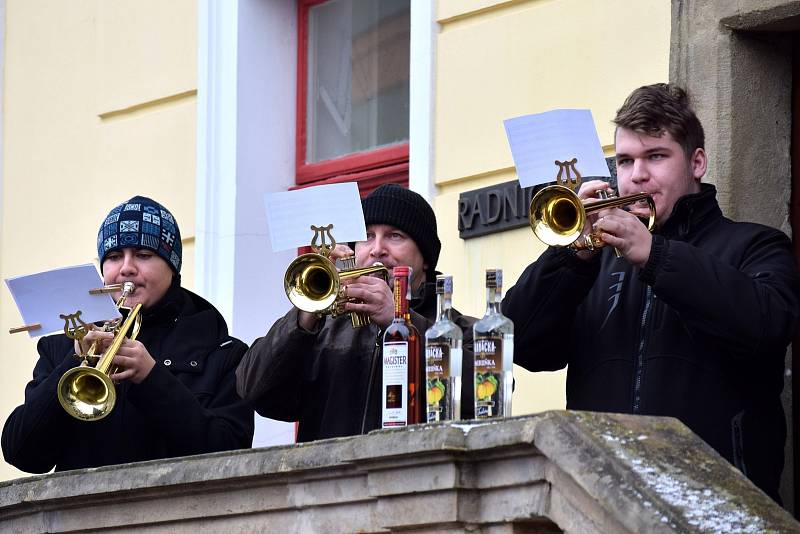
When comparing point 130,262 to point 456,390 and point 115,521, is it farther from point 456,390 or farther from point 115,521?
point 456,390

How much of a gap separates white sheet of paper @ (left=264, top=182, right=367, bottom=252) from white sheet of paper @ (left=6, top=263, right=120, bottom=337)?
2.45 feet

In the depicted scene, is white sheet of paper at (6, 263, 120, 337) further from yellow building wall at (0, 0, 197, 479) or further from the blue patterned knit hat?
yellow building wall at (0, 0, 197, 479)

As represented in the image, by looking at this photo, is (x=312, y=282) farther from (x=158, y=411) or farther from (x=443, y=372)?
(x=443, y=372)

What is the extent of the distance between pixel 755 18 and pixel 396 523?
258 centimetres

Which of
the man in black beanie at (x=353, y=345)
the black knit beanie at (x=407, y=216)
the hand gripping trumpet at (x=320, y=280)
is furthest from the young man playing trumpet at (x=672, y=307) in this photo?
the black knit beanie at (x=407, y=216)

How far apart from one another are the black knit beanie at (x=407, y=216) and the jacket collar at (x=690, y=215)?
0.89 m

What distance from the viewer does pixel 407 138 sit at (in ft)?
27.4

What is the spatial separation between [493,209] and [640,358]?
195 cm

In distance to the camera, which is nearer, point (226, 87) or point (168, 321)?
point (168, 321)

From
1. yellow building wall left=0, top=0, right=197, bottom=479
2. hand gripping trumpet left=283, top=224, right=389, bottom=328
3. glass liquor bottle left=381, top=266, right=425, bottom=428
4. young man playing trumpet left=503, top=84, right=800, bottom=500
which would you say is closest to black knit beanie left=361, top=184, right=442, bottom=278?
hand gripping trumpet left=283, top=224, right=389, bottom=328

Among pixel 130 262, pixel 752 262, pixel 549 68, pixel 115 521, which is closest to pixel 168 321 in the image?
pixel 130 262

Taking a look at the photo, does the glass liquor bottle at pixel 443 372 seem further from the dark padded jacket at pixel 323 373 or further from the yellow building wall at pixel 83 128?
the yellow building wall at pixel 83 128

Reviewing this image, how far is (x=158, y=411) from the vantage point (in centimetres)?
620

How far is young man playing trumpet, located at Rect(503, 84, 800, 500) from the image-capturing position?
5277 millimetres
